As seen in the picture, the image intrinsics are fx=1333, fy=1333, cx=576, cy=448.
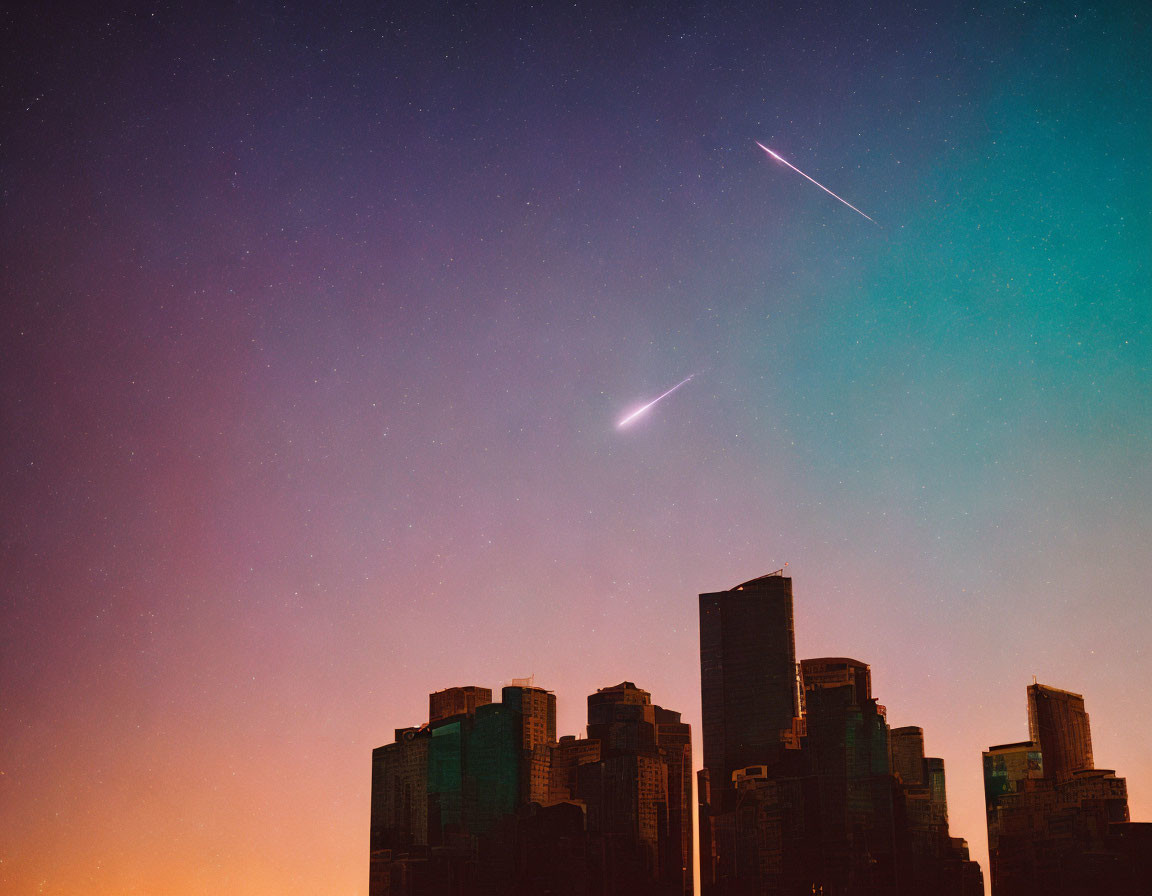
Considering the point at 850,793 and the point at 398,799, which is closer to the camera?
the point at 850,793

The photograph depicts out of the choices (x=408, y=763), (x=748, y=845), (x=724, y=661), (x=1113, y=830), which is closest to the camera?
(x=1113, y=830)

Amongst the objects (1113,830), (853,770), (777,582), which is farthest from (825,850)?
(777,582)

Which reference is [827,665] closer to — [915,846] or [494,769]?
[915,846]

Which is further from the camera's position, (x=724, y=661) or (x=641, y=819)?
(x=724, y=661)

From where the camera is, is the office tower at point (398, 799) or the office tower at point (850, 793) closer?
the office tower at point (850, 793)

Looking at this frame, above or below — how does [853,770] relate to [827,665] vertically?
below

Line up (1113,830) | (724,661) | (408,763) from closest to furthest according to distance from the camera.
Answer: (1113,830) → (408,763) → (724,661)

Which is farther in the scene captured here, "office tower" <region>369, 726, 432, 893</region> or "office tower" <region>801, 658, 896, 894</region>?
"office tower" <region>369, 726, 432, 893</region>

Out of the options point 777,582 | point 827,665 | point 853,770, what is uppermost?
point 777,582
